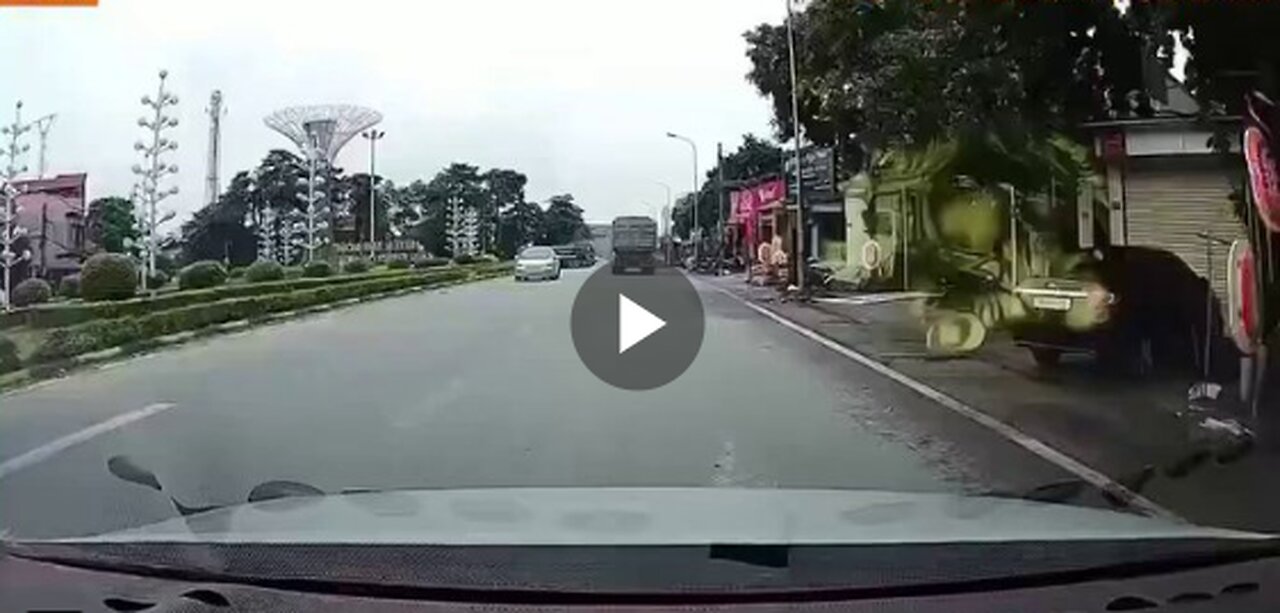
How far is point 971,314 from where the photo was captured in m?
5.15

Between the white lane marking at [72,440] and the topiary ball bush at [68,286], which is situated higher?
the topiary ball bush at [68,286]

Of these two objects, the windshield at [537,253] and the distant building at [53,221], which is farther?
the windshield at [537,253]

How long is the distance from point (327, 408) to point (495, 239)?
47.8 inches

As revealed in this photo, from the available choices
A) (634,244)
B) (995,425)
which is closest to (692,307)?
(634,244)

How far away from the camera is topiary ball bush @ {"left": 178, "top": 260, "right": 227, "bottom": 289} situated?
160 inches

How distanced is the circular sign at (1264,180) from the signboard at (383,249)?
2.31 m

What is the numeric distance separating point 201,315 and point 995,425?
446 cm

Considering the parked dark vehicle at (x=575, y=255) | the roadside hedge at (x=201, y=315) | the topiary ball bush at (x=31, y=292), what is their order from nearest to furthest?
the topiary ball bush at (x=31, y=292) < the roadside hedge at (x=201, y=315) < the parked dark vehicle at (x=575, y=255)

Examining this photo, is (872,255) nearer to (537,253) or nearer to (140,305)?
(537,253)

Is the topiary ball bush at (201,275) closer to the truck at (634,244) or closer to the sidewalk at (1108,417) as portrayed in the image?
the truck at (634,244)

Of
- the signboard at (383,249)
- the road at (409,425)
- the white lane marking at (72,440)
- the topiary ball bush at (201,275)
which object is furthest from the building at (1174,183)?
the white lane marking at (72,440)

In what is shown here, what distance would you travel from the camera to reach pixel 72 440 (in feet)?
→ 17.6

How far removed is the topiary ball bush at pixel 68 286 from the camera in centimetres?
379

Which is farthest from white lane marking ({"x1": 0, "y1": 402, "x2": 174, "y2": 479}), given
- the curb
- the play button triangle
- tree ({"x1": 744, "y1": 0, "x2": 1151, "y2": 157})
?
tree ({"x1": 744, "y1": 0, "x2": 1151, "y2": 157})
